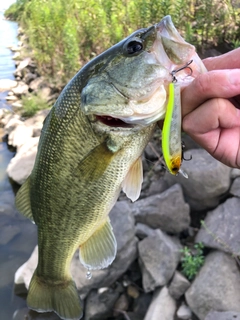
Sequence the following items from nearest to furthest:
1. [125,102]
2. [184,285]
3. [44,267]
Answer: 1. [125,102]
2. [44,267]
3. [184,285]

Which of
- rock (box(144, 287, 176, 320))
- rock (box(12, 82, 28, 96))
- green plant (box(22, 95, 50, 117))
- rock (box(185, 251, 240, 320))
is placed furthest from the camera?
rock (box(12, 82, 28, 96))

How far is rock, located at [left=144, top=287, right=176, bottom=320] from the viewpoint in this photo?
3367 mm

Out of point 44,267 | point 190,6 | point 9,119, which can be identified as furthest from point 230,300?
point 9,119

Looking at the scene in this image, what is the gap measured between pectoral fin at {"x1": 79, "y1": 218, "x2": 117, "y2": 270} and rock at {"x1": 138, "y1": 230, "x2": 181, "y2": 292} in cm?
170

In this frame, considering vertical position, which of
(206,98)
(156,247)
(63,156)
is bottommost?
(156,247)

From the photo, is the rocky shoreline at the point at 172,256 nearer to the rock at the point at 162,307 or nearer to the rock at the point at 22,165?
the rock at the point at 162,307

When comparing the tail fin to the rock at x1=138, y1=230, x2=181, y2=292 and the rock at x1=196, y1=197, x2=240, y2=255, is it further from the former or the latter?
the rock at x1=196, y1=197, x2=240, y2=255

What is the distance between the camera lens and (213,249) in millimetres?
3672

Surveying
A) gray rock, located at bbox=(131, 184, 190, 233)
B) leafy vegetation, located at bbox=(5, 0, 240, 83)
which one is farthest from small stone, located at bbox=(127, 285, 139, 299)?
leafy vegetation, located at bbox=(5, 0, 240, 83)

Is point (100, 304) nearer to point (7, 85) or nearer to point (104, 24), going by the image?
point (104, 24)

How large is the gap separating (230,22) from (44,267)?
15.6 feet

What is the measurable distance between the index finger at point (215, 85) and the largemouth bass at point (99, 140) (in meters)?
0.07

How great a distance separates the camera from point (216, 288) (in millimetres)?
3316

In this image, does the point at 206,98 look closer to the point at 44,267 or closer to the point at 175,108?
the point at 175,108
